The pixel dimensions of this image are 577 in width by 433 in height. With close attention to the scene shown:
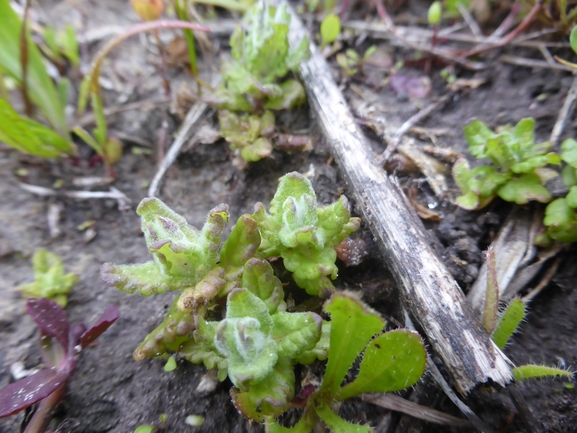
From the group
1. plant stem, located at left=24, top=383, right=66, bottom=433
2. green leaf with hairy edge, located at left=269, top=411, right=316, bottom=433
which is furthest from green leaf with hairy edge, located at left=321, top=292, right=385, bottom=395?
plant stem, located at left=24, top=383, right=66, bottom=433

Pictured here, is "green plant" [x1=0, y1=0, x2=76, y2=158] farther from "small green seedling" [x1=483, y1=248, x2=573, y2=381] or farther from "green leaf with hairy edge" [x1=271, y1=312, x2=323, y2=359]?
"small green seedling" [x1=483, y1=248, x2=573, y2=381]

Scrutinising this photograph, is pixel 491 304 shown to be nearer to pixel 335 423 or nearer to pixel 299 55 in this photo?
pixel 335 423

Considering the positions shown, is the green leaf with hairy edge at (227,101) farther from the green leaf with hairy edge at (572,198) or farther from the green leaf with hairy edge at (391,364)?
the green leaf with hairy edge at (572,198)

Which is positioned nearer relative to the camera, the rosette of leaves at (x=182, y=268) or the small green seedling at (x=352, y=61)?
the rosette of leaves at (x=182, y=268)

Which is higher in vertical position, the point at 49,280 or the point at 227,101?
the point at 227,101

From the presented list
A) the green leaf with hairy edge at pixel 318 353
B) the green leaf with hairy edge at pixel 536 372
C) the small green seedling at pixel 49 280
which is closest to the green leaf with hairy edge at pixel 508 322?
the green leaf with hairy edge at pixel 536 372

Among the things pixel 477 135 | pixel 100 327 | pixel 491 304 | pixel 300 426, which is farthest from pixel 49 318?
pixel 477 135
